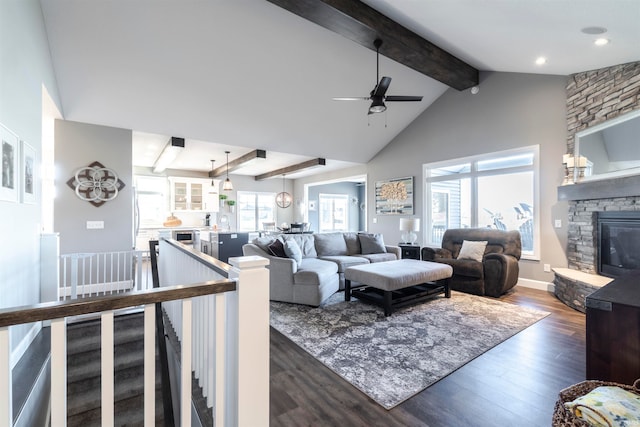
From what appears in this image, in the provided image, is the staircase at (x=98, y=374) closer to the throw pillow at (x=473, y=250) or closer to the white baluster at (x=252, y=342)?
the white baluster at (x=252, y=342)

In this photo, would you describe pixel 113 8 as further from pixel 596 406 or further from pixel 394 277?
pixel 596 406

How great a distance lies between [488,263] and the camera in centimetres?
417

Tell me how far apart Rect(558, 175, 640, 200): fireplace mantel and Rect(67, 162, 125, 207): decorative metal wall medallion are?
6851 mm

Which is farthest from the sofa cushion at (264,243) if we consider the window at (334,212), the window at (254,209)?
the window at (334,212)

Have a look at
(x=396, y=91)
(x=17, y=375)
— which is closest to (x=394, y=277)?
(x=17, y=375)

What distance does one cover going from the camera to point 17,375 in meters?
2.15

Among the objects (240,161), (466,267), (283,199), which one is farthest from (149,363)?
(283,199)

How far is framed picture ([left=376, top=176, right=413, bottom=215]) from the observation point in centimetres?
666

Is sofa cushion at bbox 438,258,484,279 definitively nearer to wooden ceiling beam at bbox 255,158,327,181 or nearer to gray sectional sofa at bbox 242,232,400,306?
gray sectional sofa at bbox 242,232,400,306

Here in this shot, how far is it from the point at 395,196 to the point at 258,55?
14.3ft

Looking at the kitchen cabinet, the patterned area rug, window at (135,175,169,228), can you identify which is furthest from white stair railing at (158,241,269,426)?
window at (135,175,169,228)

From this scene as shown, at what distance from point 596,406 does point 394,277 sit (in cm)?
213

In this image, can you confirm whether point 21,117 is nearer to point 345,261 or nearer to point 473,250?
point 345,261

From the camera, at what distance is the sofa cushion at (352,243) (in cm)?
546
